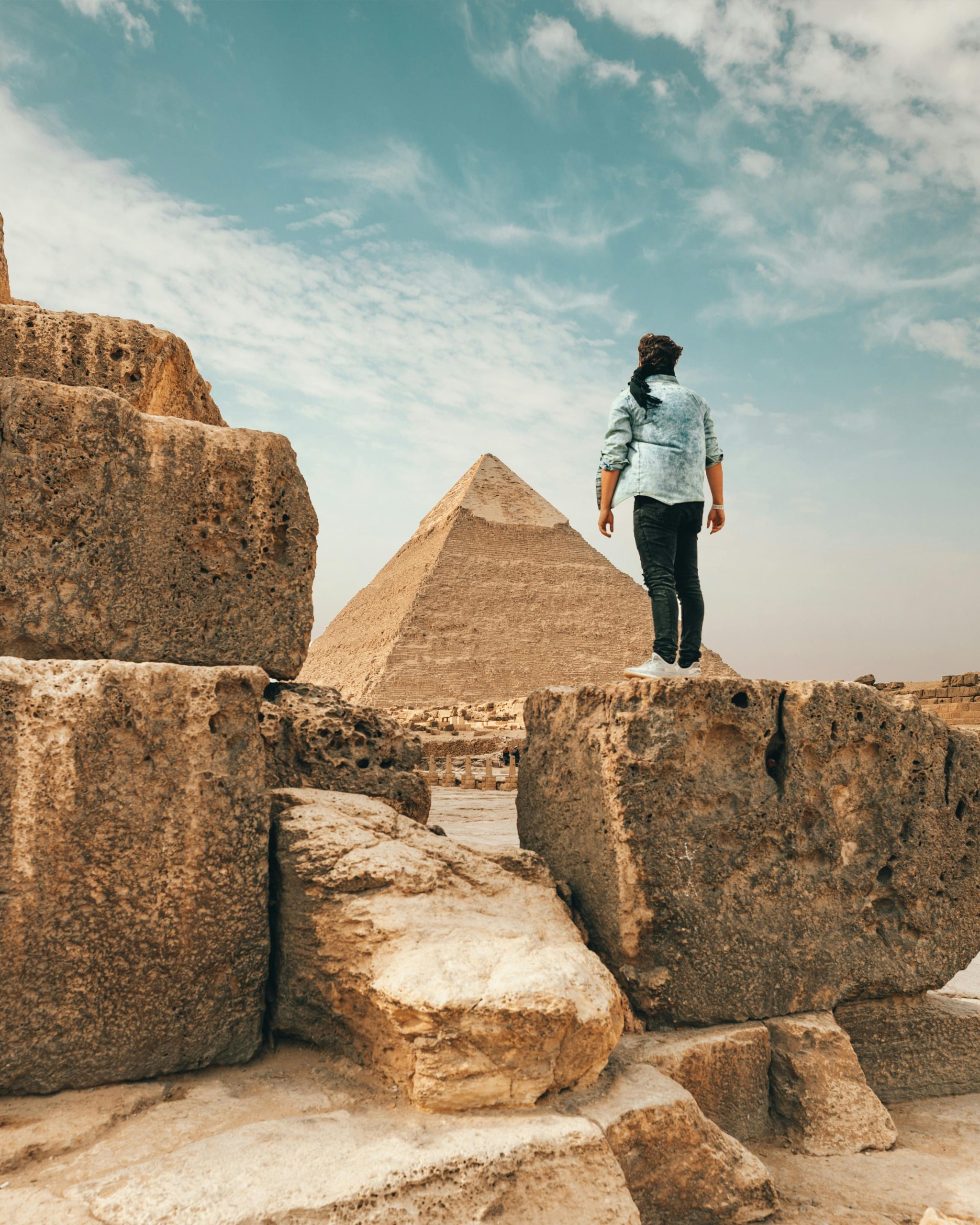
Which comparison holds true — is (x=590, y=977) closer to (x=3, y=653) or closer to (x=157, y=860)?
(x=157, y=860)

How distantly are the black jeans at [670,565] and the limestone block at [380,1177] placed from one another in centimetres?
151

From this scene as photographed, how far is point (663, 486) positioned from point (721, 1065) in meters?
1.64

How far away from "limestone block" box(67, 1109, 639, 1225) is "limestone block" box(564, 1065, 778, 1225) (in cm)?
11

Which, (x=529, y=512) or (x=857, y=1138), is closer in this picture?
(x=857, y=1138)

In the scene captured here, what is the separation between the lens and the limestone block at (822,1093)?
2158 mm

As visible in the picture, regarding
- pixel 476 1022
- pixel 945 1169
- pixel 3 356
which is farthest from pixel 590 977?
pixel 3 356

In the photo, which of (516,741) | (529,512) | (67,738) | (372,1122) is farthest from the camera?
(529,512)

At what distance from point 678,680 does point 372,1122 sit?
120 cm

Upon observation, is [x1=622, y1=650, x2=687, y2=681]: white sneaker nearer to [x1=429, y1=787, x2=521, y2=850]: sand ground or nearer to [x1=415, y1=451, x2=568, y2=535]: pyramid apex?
[x1=429, y1=787, x2=521, y2=850]: sand ground

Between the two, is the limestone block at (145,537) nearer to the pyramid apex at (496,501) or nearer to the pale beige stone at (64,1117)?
the pale beige stone at (64,1117)

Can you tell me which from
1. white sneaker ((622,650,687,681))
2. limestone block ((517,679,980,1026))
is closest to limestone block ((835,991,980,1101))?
limestone block ((517,679,980,1026))

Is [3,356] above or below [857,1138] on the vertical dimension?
above

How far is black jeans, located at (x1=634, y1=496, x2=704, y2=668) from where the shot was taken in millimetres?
2777

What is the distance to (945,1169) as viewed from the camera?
6.76 feet
